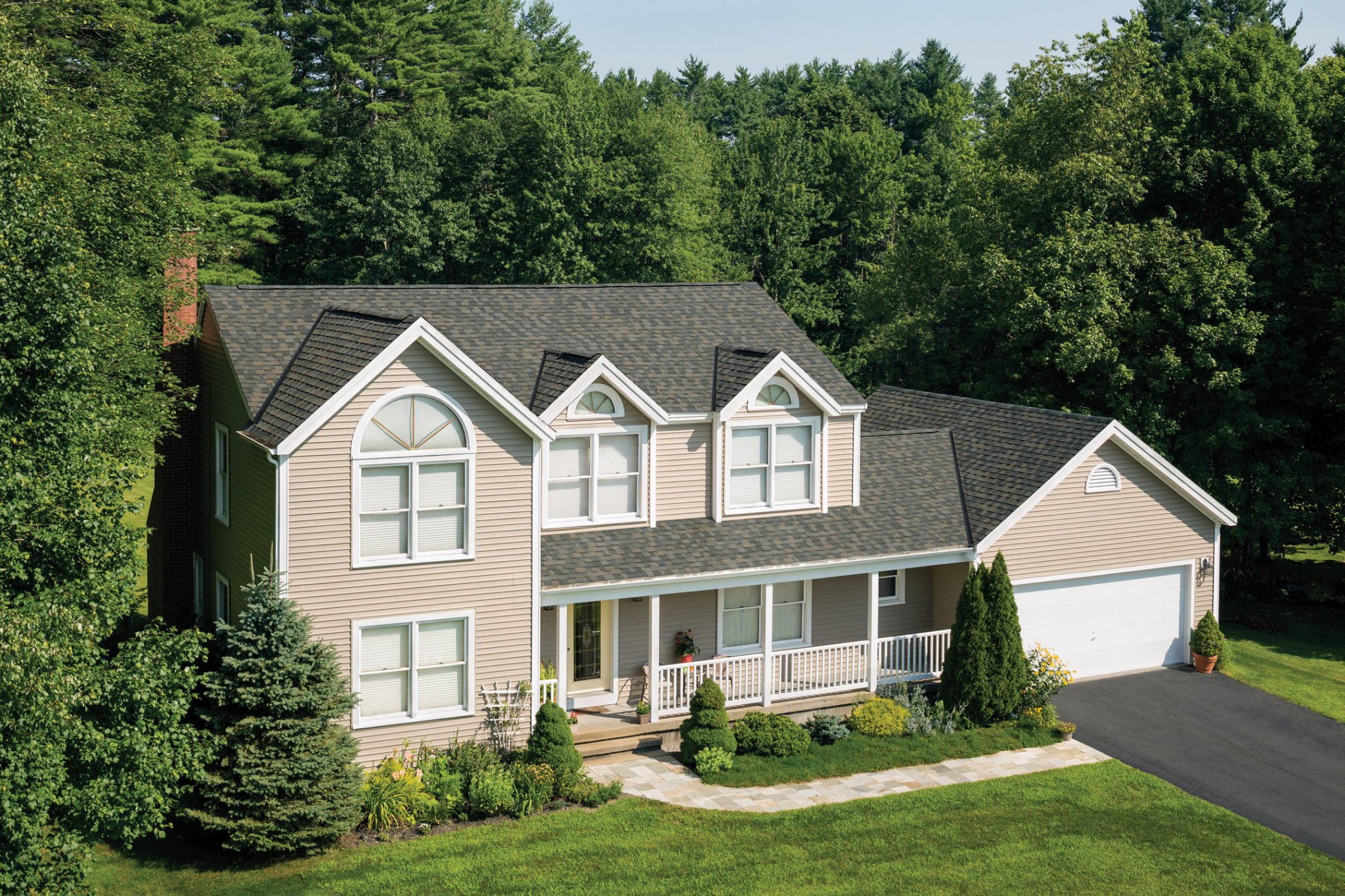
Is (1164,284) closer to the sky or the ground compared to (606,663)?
closer to the sky

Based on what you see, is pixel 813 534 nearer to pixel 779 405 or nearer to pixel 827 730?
pixel 779 405

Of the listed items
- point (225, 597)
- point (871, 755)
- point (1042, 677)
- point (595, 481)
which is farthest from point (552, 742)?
point (1042, 677)

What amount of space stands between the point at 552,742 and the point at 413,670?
2.76 m

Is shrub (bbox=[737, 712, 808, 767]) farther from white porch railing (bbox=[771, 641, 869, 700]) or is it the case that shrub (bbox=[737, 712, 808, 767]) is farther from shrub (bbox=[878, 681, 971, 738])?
shrub (bbox=[878, 681, 971, 738])

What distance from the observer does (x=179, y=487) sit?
26.8m

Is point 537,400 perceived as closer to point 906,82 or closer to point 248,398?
point 248,398

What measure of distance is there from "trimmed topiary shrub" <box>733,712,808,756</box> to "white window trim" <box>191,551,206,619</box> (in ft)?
37.6

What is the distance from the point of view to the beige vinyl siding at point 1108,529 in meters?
27.0

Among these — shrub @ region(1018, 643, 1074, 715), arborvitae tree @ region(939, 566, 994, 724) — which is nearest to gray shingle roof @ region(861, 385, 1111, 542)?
arborvitae tree @ region(939, 566, 994, 724)

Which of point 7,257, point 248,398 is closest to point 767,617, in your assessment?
point 248,398

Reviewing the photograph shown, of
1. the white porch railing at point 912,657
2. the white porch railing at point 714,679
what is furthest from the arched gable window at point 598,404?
the white porch railing at point 912,657

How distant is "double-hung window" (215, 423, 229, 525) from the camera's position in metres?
23.7

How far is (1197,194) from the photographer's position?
123ft

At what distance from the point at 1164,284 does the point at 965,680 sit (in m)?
17.2
